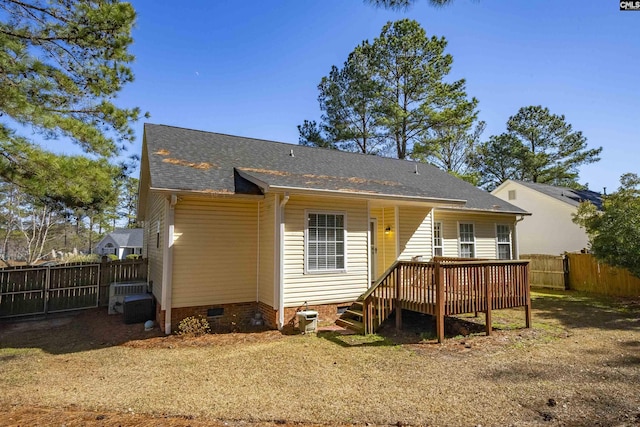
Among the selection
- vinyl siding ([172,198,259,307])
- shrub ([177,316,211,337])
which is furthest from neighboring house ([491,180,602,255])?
shrub ([177,316,211,337])

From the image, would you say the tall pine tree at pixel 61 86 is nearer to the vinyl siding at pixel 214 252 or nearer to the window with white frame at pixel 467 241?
the vinyl siding at pixel 214 252

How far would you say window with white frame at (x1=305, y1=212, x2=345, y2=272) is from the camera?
317 inches

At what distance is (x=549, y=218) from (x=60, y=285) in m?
23.0

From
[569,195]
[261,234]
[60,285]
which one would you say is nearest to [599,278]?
[569,195]

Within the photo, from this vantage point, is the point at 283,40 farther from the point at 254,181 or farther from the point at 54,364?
the point at 54,364

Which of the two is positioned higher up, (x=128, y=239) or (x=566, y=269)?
(x=128, y=239)

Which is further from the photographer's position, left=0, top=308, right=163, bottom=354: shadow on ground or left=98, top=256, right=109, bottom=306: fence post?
left=98, top=256, right=109, bottom=306: fence post

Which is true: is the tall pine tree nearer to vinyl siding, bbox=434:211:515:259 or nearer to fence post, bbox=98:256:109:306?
fence post, bbox=98:256:109:306

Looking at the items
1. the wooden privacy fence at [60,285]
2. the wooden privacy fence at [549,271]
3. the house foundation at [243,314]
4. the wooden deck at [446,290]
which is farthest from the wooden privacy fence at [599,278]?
the wooden privacy fence at [60,285]

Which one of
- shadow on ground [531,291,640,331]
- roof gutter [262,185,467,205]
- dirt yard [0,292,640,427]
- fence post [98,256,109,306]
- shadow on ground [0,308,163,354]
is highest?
roof gutter [262,185,467,205]

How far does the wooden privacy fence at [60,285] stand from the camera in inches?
371

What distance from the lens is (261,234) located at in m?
8.55

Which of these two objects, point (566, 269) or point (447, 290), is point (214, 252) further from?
point (566, 269)

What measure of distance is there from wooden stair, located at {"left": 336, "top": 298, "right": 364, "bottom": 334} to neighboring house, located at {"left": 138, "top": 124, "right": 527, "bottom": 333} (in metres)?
0.23
